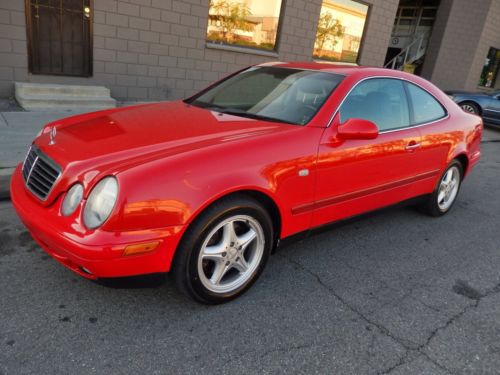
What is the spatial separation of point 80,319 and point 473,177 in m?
6.16

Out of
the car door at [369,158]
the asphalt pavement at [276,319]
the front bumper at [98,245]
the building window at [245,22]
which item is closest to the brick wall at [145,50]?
the building window at [245,22]

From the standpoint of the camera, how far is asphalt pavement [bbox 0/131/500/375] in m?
2.25

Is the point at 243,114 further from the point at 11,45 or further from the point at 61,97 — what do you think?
the point at 11,45

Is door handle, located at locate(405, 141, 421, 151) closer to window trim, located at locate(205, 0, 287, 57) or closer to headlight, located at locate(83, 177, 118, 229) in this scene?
headlight, located at locate(83, 177, 118, 229)

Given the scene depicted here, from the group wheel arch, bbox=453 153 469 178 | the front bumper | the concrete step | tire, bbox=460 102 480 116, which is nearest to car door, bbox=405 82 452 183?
wheel arch, bbox=453 153 469 178

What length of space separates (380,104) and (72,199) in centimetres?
254

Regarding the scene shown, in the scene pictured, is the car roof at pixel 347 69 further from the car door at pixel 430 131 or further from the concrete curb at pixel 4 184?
the concrete curb at pixel 4 184

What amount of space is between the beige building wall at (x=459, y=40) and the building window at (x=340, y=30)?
6.40m

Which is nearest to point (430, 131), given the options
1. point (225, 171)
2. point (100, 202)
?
point (225, 171)

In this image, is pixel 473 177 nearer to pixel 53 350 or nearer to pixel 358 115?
pixel 358 115

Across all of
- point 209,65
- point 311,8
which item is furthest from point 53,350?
point 311,8

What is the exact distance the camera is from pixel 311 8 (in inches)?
408

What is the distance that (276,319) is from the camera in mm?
2643

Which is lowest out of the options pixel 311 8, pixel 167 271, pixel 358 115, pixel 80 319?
pixel 80 319
